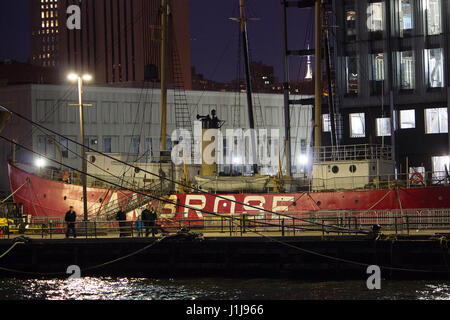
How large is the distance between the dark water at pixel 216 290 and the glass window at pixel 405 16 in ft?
95.0

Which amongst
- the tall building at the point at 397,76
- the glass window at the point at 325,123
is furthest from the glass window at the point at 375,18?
the glass window at the point at 325,123

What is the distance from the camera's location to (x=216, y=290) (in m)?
30.8

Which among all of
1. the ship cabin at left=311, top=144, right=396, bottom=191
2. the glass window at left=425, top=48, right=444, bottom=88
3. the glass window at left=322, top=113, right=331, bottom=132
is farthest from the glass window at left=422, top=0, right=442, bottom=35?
the ship cabin at left=311, top=144, right=396, bottom=191

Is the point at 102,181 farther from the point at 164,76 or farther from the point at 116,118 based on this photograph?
the point at 116,118

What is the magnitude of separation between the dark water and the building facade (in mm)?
29564

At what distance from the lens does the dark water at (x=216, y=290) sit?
29.2 metres

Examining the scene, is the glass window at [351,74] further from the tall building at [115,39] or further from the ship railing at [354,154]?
the tall building at [115,39]

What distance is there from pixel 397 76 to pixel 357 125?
4.67 meters

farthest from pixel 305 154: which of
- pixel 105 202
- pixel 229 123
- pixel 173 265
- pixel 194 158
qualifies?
pixel 173 265

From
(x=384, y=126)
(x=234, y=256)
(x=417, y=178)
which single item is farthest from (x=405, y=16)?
(x=234, y=256)

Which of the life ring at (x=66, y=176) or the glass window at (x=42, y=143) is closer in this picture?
the life ring at (x=66, y=176)

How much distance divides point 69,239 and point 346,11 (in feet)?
104
